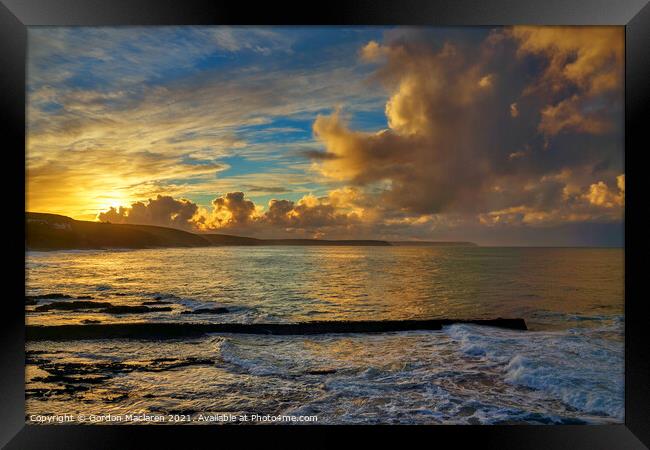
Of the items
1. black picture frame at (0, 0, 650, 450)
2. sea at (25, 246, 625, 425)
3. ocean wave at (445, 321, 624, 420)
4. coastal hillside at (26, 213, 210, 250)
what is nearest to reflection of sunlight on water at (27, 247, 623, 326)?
sea at (25, 246, 625, 425)

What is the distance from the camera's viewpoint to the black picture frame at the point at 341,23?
309 centimetres

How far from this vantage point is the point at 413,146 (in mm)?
6078

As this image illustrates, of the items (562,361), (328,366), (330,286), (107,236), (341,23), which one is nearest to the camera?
(341,23)

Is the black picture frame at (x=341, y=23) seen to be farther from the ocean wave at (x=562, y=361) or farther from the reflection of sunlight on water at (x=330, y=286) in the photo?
the reflection of sunlight on water at (x=330, y=286)

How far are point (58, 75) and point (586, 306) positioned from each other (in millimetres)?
11244

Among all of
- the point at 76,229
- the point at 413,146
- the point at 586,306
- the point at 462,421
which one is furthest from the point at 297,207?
the point at 586,306

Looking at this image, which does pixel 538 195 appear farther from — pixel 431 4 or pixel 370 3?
pixel 370 3

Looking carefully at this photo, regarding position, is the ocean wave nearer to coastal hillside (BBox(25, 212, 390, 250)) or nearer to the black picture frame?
the black picture frame

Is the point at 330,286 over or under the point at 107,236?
under

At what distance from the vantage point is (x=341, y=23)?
124 inches

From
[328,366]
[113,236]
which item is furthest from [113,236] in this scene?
[328,366]

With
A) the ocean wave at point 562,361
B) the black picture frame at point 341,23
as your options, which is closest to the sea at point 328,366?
the ocean wave at point 562,361

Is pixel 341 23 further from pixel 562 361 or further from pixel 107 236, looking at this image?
pixel 107 236

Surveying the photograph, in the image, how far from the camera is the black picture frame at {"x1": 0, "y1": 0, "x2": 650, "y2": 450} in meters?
3.09
